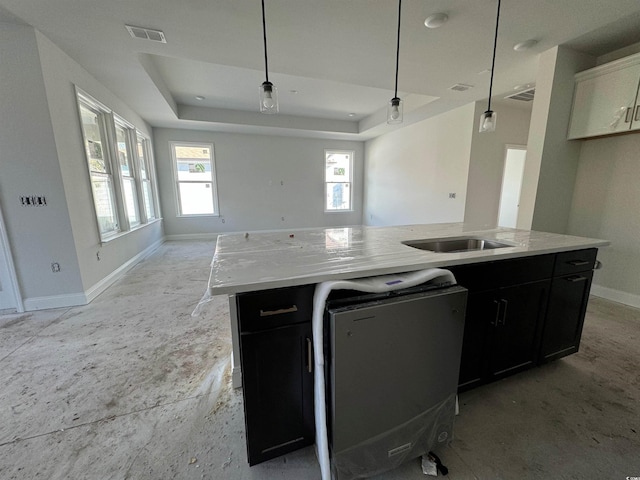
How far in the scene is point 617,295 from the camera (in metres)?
2.79

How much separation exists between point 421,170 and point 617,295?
348cm

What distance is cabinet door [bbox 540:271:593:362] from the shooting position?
164 cm

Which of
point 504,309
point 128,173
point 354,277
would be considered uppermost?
point 128,173

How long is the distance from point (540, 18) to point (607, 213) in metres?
2.14

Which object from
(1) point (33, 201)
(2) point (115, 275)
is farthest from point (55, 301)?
(1) point (33, 201)

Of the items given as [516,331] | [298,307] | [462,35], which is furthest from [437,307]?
[462,35]

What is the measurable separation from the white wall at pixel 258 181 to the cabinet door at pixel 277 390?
6.08 meters

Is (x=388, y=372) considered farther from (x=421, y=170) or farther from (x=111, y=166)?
(x=421, y=170)

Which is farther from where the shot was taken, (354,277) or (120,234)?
(120,234)

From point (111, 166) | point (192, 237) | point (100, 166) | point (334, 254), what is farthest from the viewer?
point (192, 237)

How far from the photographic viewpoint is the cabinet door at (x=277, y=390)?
101 cm

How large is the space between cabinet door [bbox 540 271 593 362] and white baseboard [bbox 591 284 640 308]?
5.48ft

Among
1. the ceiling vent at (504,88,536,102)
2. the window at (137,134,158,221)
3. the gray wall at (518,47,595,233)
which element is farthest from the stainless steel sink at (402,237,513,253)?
the window at (137,134,158,221)

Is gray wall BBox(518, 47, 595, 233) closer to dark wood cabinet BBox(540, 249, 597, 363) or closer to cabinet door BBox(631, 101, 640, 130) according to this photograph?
cabinet door BBox(631, 101, 640, 130)
